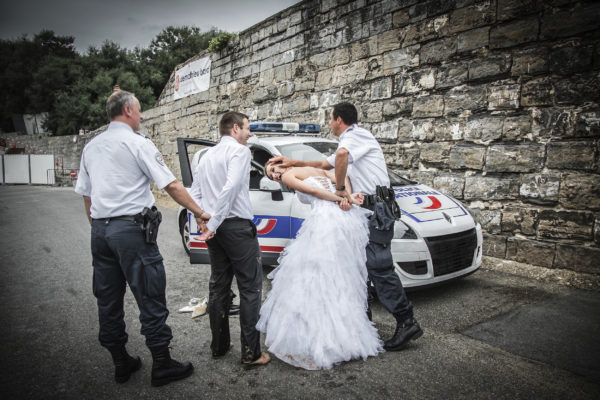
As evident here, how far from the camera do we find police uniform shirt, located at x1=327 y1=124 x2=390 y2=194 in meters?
3.14

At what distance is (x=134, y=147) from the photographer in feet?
8.49

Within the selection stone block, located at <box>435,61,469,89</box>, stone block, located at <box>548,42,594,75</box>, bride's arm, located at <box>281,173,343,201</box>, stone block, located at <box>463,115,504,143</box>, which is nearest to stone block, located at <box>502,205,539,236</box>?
stone block, located at <box>463,115,504,143</box>

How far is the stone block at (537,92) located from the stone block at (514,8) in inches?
38.9

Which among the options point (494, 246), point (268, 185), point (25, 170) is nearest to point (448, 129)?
point (494, 246)

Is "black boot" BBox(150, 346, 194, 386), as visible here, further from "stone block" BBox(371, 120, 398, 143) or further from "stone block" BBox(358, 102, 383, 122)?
"stone block" BBox(358, 102, 383, 122)

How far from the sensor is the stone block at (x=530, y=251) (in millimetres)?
5124

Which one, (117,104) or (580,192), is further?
(580,192)

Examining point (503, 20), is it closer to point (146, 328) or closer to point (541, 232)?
point (541, 232)

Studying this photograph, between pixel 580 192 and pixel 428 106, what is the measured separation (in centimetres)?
264

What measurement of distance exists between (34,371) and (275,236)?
2511 mm

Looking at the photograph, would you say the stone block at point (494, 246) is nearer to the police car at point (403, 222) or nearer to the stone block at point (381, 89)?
the police car at point (403, 222)

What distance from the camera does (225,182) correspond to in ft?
9.47

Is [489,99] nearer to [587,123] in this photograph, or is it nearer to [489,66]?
[489,66]

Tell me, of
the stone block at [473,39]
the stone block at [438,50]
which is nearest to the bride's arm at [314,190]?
the stone block at [473,39]
